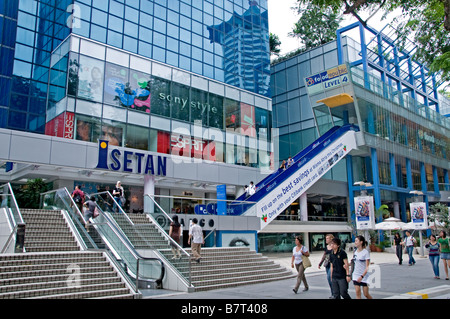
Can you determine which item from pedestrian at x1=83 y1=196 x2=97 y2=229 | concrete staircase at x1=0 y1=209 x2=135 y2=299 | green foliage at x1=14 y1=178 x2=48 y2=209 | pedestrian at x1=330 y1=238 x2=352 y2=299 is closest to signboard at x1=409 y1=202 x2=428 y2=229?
pedestrian at x1=330 y1=238 x2=352 y2=299

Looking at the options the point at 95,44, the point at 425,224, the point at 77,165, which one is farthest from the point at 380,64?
the point at 77,165

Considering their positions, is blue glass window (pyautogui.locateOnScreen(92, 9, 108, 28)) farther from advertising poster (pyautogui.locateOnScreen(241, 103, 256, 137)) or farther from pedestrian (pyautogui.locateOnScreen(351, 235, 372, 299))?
pedestrian (pyautogui.locateOnScreen(351, 235, 372, 299))

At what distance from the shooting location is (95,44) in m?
25.7

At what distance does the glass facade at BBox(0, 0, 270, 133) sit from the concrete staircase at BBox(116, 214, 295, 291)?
13942 millimetres

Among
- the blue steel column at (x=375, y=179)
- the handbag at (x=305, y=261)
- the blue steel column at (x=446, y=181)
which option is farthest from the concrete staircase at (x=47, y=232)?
the blue steel column at (x=446, y=181)

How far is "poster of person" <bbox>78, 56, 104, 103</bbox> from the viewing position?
2461 cm

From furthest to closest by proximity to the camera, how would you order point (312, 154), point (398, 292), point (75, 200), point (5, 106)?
point (5, 106)
point (312, 154)
point (75, 200)
point (398, 292)

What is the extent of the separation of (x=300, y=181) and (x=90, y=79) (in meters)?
15.7

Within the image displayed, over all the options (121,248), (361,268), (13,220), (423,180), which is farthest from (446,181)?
(13,220)

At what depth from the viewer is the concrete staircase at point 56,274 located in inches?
393

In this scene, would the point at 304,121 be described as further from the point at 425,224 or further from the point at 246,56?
the point at 425,224

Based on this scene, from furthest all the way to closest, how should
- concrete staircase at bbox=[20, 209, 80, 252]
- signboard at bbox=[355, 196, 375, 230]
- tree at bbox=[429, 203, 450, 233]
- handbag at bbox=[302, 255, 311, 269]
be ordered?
1. tree at bbox=[429, 203, 450, 233]
2. signboard at bbox=[355, 196, 375, 230]
3. concrete staircase at bbox=[20, 209, 80, 252]
4. handbag at bbox=[302, 255, 311, 269]

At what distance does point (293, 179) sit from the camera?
26.9 meters

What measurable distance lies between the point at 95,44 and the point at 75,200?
13604mm
